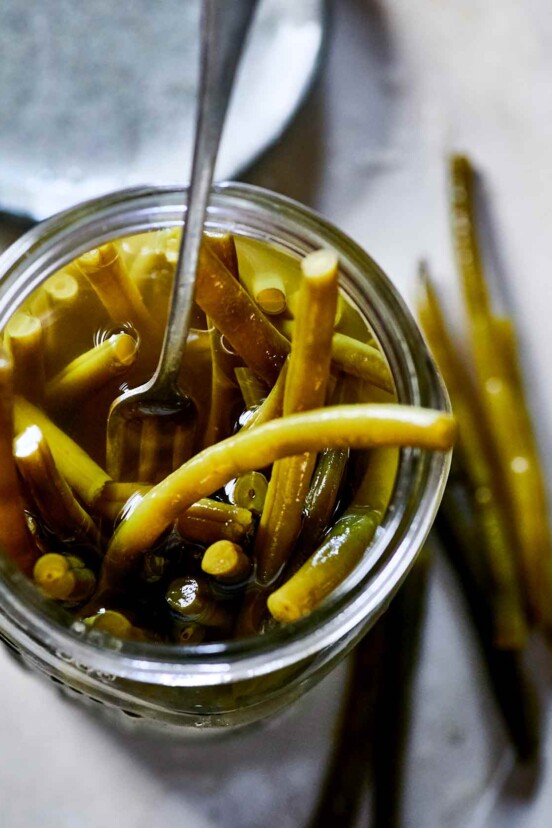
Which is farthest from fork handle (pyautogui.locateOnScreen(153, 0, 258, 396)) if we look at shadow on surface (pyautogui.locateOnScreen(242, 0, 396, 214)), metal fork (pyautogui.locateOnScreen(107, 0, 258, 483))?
shadow on surface (pyautogui.locateOnScreen(242, 0, 396, 214))

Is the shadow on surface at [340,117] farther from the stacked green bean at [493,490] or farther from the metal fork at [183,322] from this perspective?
the metal fork at [183,322]

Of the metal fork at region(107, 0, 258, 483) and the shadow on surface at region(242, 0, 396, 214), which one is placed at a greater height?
the shadow on surface at region(242, 0, 396, 214)

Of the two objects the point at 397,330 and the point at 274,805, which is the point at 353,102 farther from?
the point at 274,805

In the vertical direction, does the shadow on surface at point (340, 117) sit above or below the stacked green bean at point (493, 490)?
above

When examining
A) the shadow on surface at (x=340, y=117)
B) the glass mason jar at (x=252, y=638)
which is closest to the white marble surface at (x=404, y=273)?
the shadow on surface at (x=340, y=117)

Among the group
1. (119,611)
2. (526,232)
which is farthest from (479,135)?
(119,611)

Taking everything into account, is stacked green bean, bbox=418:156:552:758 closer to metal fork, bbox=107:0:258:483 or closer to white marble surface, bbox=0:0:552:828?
white marble surface, bbox=0:0:552:828
